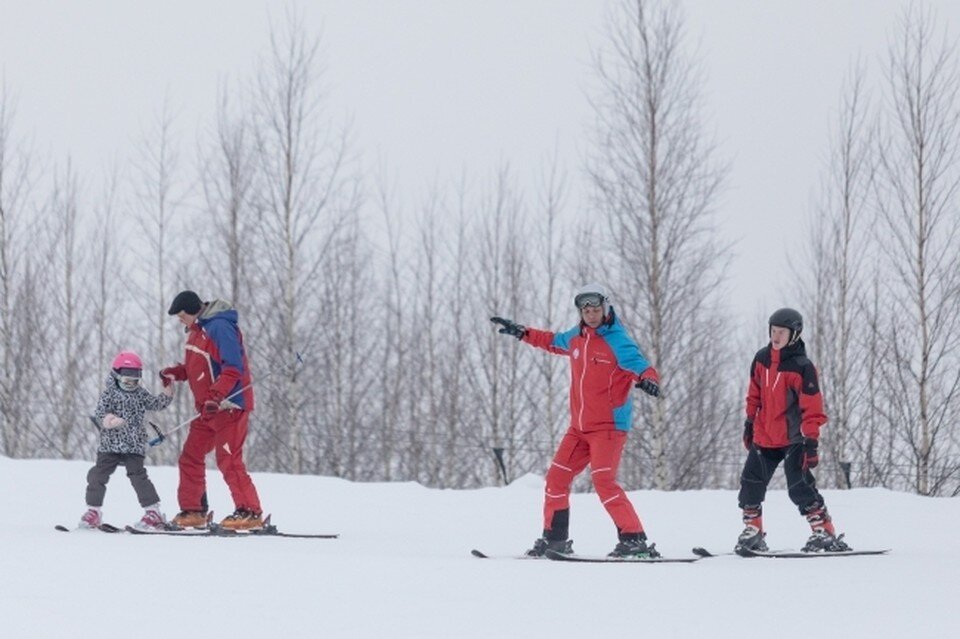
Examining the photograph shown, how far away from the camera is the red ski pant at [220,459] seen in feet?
33.7

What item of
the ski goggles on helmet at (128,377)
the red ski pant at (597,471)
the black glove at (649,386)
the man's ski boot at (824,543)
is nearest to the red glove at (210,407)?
the ski goggles on helmet at (128,377)

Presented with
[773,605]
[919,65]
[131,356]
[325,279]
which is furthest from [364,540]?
[325,279]

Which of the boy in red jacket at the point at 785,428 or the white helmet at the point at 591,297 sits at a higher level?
the white helmet at the point at 591,297

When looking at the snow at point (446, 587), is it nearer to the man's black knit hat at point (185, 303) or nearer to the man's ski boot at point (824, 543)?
the man's ski boot at point (824, 543)

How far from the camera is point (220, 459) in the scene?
404 inches

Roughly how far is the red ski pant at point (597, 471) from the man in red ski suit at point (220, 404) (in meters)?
2.67

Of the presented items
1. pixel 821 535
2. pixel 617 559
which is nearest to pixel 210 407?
pixel 617 559

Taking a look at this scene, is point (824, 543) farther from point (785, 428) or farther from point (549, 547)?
point (549, 547)

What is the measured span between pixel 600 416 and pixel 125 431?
4.05 metres

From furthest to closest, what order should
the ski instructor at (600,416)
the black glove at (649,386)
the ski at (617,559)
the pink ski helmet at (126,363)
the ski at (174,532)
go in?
the pink ski helmet at (126,363), the ski at (174,532), the ski instructor at (600,416), the ski at (617,559), the black glove at (649,386)

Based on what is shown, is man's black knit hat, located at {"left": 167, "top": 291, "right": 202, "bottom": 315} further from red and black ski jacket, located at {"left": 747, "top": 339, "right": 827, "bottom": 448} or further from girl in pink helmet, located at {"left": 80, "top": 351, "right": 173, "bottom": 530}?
red and black ski jacket, located at {"left": 747, "top": 339, "right": 827, "bottom": 448}

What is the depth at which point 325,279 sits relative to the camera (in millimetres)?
30125

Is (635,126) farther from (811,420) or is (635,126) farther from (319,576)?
(319,576)

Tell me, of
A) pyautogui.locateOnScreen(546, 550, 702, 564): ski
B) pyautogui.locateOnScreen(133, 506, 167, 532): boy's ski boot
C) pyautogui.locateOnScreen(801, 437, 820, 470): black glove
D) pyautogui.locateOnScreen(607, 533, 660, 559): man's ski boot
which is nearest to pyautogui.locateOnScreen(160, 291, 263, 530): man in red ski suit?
pyautogui.locateOnScreen(133, 506, 167, 532): boy's ski boot
